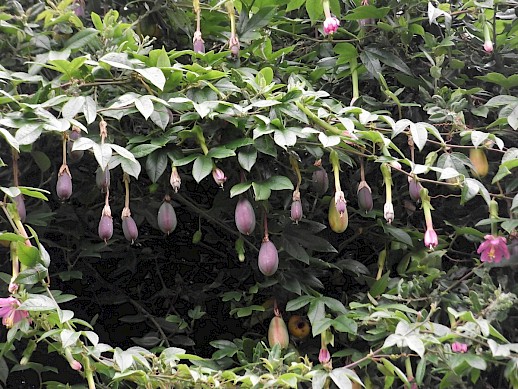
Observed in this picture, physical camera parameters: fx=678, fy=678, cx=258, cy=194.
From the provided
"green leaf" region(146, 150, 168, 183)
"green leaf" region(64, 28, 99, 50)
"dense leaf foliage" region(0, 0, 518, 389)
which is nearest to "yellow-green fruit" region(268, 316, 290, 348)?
"dense leaf foliage" region(0, 0, 518, 389)

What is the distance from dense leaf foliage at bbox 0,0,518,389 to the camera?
1114 mm

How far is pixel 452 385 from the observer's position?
1.21m

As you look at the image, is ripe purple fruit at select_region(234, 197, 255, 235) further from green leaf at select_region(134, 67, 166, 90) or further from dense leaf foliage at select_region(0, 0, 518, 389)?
green leaf at select_region(134, 67, 166, 90)

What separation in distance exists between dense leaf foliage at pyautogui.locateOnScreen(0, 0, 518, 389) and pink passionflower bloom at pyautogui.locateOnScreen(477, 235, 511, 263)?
1 centimetres

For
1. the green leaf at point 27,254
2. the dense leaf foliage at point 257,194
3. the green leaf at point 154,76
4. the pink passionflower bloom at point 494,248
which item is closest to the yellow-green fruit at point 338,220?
the dense leaf foliage at point 257,194

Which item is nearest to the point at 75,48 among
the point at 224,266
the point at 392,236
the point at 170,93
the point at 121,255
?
the point at 170,93

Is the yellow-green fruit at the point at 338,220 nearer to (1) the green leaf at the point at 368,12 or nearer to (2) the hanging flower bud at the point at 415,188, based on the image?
(2) the hanging flower bud at the point at 415,188

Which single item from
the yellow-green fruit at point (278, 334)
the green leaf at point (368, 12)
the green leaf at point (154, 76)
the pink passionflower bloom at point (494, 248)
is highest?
the green leaf at point (154, 76)

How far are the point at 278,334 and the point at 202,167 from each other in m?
0.38

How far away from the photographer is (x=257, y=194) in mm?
1180

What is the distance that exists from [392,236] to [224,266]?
0.40m

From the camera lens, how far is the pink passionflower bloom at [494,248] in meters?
1.26

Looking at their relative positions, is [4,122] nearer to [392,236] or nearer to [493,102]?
[392,236]

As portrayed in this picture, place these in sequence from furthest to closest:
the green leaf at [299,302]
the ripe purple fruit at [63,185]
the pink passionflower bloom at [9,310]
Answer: the green leaf at [299,302]
the ripe purple fruit at [63,185]
the pink passionflower bloom at [9,310]
